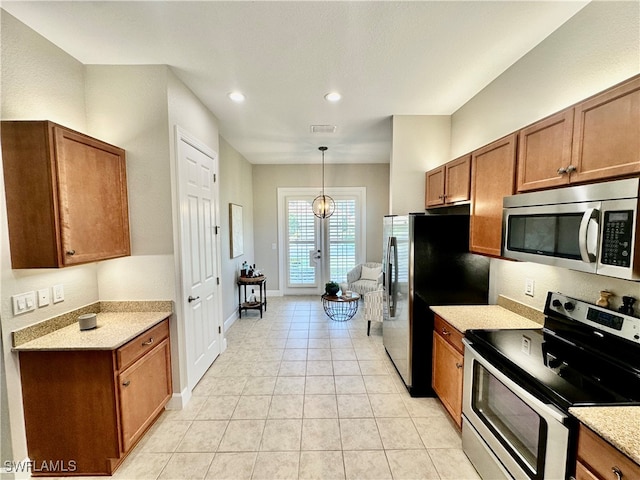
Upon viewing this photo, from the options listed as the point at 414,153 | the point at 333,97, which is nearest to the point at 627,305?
the point at 414,153

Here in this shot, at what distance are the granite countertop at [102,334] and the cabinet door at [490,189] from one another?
8.34ft

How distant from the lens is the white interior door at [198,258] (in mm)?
2436

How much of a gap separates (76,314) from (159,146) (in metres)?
1.42

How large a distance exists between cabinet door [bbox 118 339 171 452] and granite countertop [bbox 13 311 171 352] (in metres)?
0.22

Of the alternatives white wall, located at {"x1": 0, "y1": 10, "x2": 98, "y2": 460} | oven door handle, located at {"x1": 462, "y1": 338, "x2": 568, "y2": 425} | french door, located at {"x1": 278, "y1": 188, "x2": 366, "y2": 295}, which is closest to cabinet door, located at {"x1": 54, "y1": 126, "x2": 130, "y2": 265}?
white wall, located at {"x1": 0, "y1": 10, "x2": 98, "y2": 460}

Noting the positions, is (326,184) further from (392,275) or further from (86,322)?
(86,322)

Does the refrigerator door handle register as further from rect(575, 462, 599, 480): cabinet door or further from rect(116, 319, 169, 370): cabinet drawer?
rect(116, 319, 169, 370): cabinet drawer

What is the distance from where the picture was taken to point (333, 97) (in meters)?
2.72

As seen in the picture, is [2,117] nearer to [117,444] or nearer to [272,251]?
[117,444]

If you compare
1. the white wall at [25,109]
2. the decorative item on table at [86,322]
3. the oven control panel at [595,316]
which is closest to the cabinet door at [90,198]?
the white wall at [25,109]

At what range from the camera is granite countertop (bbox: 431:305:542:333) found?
6.30 feet

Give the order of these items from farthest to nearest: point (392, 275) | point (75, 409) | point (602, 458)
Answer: point (392, 275) < point (75, 409) < point (602, 458)

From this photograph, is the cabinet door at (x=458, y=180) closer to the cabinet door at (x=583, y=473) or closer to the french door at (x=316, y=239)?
the cabinet door at (x=583, y=473)

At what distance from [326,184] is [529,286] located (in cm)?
433
